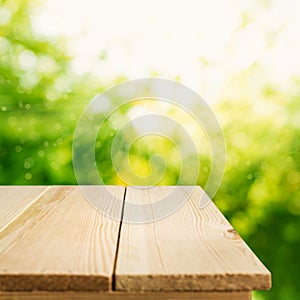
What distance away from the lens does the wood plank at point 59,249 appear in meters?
0.82

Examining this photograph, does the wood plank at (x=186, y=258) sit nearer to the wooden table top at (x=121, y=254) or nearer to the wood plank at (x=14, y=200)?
the wooden table top at (x=121, y=254)

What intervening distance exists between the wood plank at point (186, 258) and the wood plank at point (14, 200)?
241mm

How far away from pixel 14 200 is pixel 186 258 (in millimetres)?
682

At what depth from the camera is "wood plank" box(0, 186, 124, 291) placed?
0.82m

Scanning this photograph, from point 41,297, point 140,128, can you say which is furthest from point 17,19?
point 41,297

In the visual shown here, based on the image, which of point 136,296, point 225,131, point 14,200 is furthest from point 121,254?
point 225,131

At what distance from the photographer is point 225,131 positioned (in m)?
2.68

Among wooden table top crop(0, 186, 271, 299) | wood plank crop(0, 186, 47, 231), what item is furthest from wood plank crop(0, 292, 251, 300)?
wood plank crop(0, 186, 47, 231)

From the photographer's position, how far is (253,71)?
2.67 meters

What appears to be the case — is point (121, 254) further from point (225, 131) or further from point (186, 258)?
point (225, 131)

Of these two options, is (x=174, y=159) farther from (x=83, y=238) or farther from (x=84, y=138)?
(x=83, y=238)

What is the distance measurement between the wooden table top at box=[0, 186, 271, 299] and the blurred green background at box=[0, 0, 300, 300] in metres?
1.31

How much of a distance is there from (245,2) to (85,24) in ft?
2.28

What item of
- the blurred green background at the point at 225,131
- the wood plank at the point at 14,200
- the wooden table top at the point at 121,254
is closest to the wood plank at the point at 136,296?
the wooden table top at the point at 121,254
